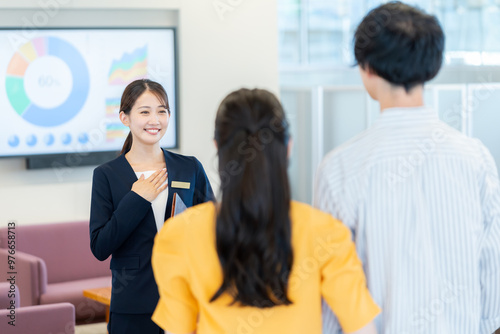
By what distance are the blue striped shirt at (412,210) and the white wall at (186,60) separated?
3.76 m

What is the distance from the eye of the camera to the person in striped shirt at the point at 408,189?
162cm

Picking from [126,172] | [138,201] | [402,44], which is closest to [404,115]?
[402,44]

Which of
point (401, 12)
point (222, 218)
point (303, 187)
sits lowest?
point (303, 187)

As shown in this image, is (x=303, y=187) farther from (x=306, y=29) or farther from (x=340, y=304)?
(x=340, y=304)

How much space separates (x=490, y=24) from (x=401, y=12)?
225 inches

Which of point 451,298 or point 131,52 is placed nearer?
point 451,298

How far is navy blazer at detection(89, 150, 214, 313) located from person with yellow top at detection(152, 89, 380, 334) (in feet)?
2.32

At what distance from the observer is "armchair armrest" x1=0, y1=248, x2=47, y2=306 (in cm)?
472

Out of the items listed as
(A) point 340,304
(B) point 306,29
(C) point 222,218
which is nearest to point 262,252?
(C) point 222,218

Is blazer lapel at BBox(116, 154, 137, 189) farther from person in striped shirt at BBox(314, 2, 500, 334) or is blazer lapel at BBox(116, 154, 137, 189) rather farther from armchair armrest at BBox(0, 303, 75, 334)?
armchair armrest at BBox(0, 303, 75, 334)

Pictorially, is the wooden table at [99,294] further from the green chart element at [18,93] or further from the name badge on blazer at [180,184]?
the name badge on blazer at [180,184]

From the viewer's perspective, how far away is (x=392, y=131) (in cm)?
165

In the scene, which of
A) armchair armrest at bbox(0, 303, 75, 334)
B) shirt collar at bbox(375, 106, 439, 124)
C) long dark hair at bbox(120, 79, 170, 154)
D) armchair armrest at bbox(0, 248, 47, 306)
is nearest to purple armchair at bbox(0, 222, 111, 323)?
armchair armrest at bbox(0, 248, 47, 306)

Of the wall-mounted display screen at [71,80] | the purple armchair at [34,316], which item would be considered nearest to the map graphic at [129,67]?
the wall-mounted display screen at [71,80]
